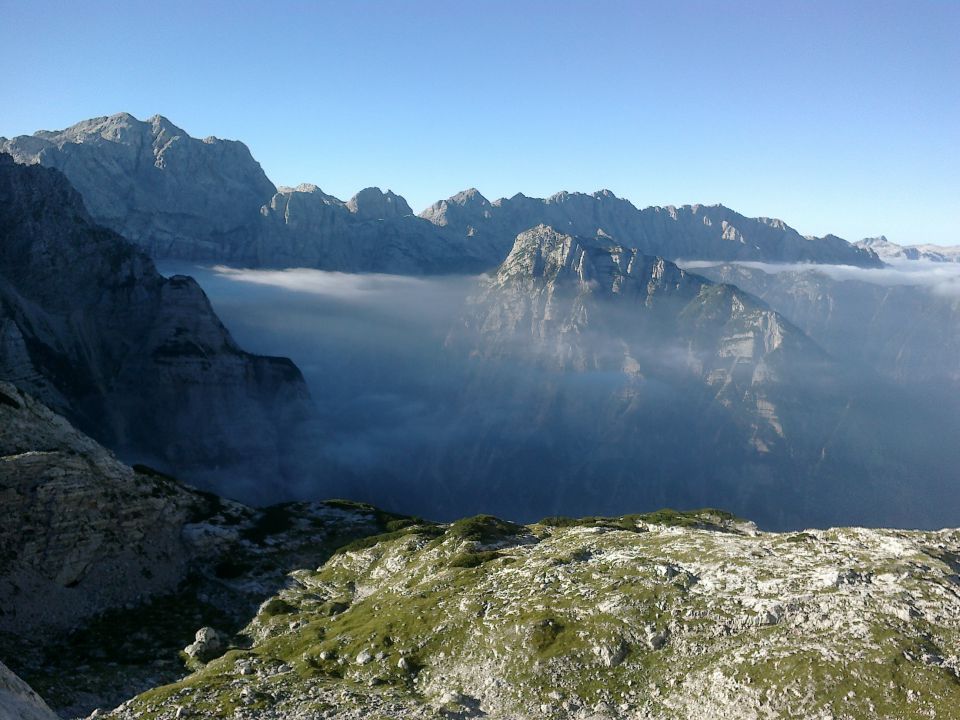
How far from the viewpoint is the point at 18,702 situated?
27.5m

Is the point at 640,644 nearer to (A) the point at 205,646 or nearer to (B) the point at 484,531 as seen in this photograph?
(B) the point at 484,531

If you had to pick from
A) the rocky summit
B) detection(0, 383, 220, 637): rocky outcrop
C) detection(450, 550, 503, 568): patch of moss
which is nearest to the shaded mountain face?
detection(0, 383, 220, 637): rocky outcrop

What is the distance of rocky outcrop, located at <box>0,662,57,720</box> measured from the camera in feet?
85.2

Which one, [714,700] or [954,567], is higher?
[954,567]

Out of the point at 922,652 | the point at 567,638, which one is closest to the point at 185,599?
the point at 567,638

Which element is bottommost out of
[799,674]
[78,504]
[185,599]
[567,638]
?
[185,599]

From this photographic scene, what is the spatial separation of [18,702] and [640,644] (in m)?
40.4

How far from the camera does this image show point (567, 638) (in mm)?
50531

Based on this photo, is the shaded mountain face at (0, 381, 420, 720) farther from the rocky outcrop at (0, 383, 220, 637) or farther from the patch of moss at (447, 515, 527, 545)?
the patch of moss at (447, 515, 527, 545)

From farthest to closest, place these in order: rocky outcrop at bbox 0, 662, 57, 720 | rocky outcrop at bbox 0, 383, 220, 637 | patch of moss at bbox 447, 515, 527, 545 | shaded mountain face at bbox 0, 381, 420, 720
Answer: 1. patch of moss at bbox 447, 515, 527, 545
2. rocky outcrop at bbox 0, 383, 220, 637
3. shaded mountain face at bbox 0, 381, 420, 720
4. rocky outcrop at bbox 0, 662, 57, 720

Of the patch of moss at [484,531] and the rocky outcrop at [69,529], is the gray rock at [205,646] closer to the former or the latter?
the rocky outcrop at [69,529]

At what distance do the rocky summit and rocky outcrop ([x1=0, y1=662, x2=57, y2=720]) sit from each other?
19122mm

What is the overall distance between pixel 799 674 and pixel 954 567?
24220mm

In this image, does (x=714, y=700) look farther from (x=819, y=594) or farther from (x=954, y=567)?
(x=954, y=567)
